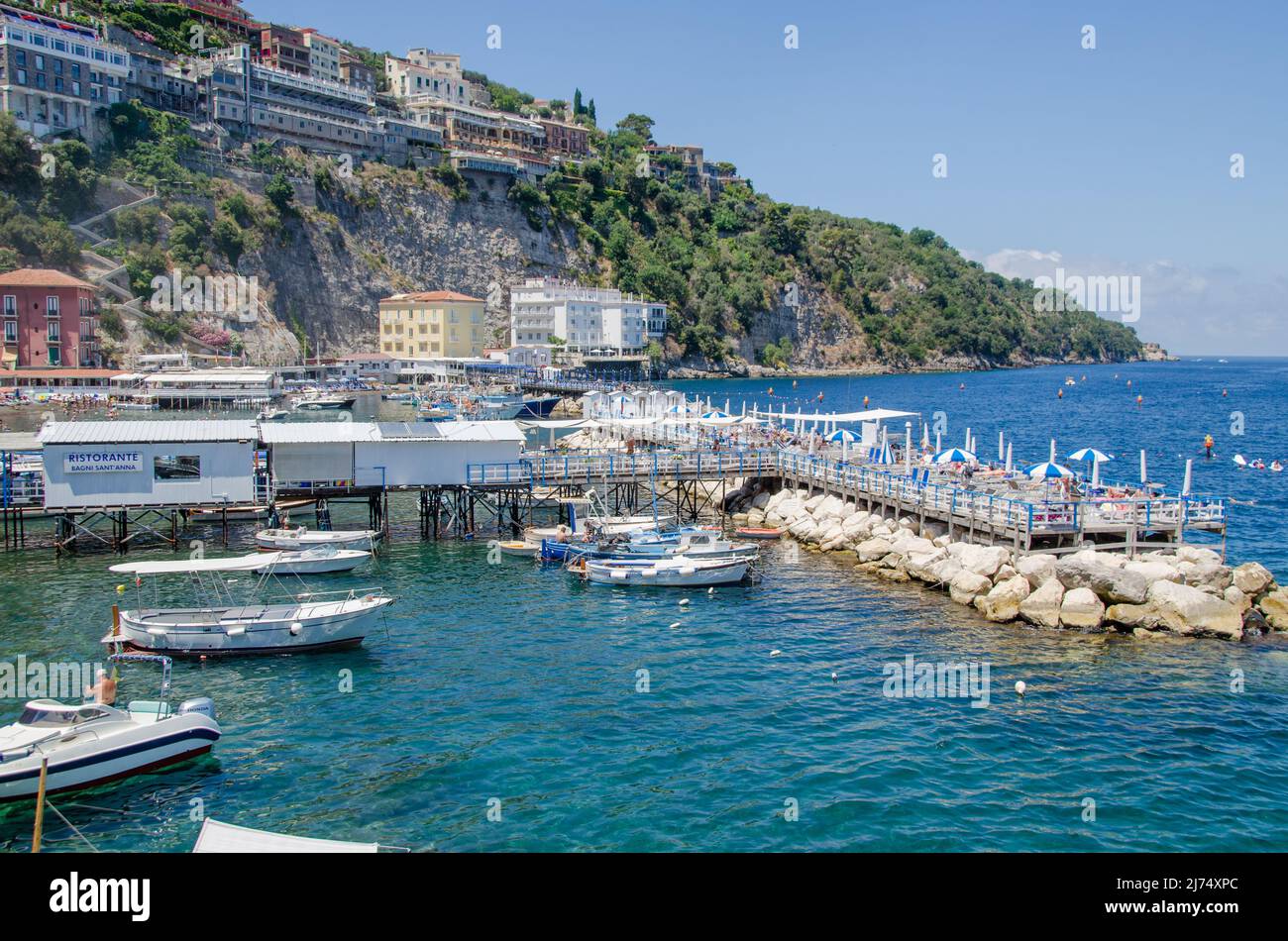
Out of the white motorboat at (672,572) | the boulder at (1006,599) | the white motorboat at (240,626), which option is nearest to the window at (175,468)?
the white motorboat at (240,626)

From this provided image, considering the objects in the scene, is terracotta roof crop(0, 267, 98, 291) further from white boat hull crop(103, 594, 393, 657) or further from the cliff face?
white boat hull crop(103, 594, 393, 657)

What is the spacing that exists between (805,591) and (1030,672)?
36.1ft

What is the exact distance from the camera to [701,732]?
2477 cm

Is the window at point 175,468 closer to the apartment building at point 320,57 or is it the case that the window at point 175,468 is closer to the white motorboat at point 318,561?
the white motorboat at point 318,561

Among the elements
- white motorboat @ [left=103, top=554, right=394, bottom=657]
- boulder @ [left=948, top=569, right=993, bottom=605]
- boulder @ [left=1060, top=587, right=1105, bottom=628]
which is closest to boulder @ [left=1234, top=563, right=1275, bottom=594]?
boulder @ [left=1060, top=587, right=1105, bottom=628]

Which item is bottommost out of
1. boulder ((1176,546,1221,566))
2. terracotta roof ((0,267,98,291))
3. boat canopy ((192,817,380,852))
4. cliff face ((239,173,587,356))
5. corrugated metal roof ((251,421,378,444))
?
boat canopy ((192,817,380,852))

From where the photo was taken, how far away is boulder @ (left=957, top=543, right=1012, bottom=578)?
117 ft

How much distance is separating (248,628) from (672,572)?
1561 cm

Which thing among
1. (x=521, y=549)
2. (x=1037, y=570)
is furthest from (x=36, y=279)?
(x=1037, y=570)

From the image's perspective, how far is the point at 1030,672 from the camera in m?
28.5

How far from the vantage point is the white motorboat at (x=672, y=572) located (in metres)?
39.0

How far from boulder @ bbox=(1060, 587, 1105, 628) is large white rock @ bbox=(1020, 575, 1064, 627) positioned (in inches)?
8.2
